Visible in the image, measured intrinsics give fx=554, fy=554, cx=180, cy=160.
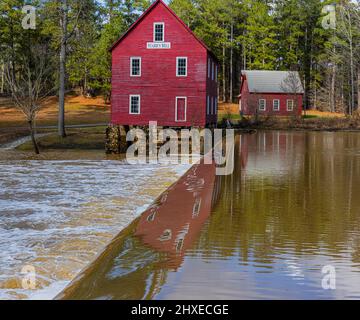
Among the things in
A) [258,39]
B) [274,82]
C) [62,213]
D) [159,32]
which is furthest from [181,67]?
[258,39]

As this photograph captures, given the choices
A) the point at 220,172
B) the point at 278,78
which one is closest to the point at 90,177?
the point at 220,172

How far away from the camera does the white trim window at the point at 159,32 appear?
36.0m

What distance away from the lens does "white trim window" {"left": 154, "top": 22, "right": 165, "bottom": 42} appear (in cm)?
3597

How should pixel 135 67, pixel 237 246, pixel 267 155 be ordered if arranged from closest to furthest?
1. pixel 237 246
2. pixel 267 155
3. pixel 135 67

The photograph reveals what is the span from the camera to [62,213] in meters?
12.5

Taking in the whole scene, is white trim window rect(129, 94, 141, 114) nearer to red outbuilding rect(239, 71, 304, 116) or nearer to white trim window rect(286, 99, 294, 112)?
red outbuilding rect(239, 71, 304, 116)

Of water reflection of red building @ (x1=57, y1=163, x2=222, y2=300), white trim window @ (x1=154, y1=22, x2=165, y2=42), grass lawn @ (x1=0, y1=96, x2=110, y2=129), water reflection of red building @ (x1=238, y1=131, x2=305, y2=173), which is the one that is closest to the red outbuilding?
grass lawn @ (x1=0, y1=96, x2=110, y2=129)

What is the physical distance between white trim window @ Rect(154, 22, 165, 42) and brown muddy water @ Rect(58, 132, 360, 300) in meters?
20.8

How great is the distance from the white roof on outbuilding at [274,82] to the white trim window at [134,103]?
29657 mm

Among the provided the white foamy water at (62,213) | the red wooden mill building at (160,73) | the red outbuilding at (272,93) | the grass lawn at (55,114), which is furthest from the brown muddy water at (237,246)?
the red outbuilding at (272,93)

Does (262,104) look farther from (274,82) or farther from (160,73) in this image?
(160,73)

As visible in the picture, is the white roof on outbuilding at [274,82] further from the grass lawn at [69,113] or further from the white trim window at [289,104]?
the grass lawn at [69,113]

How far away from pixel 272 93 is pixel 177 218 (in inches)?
2180
